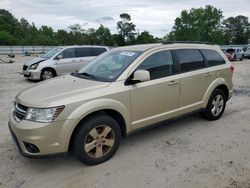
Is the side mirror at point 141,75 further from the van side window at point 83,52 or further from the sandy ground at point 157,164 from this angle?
the van side window at point 83,52

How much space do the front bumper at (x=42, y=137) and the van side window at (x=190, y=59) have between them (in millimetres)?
2435

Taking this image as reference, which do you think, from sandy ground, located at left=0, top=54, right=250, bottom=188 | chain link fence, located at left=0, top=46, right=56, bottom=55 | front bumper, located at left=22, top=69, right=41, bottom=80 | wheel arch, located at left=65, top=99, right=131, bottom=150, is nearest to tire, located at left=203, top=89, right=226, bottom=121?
sandy ground, located at left=0, top=54, right=250, bottom=188

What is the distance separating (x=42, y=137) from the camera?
3.21m

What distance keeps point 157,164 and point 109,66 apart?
5.89ft

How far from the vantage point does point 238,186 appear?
10.3 ft

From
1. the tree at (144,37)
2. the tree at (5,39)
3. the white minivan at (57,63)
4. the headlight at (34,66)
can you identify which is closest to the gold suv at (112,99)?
the white minivan at (57,63)

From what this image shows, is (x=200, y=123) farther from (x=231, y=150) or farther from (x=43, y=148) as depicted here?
(x=43, y=148)

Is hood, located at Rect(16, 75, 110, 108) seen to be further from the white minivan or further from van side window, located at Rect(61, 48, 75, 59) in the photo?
van side window, located at Rect(61, 48, 75, 59)

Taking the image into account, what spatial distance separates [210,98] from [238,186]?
2346 mm

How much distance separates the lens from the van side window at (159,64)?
13.8 ft

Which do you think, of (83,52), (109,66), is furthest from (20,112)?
(83,52)

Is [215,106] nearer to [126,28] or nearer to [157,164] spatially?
[157,164]

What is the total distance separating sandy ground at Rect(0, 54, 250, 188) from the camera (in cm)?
327

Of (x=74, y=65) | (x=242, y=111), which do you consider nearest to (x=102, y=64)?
(x=242, y=111)
